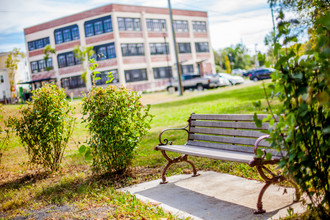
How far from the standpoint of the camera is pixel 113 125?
5.96m

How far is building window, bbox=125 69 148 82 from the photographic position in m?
48.2

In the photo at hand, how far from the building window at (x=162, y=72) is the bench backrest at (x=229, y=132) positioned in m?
45.0

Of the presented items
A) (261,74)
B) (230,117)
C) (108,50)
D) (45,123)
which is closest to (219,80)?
(261,74)

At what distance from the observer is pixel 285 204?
13.5ft

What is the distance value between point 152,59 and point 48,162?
44.1 meters

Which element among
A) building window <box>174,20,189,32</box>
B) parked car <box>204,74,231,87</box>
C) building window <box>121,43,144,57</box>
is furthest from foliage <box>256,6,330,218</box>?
building window <box>174,20,189,32</box>

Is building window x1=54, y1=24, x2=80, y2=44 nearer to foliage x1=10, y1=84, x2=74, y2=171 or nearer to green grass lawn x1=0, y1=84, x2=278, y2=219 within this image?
green grass lawn x1=0, y1=84, x2=278, y2=219

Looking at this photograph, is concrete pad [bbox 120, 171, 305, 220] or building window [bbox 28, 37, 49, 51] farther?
building window [bbox 28, 37, 49, 51]

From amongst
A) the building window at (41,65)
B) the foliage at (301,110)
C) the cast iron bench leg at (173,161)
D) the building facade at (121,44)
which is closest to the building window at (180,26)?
the building facade at (121,44)

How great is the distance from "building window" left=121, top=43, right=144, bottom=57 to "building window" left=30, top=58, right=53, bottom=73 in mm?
12719

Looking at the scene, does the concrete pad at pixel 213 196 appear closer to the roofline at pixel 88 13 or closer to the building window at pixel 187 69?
the roofline at pixel 88 13

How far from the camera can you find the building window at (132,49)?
158 feet

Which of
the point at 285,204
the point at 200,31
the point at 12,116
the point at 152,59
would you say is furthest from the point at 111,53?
the point at 285,204

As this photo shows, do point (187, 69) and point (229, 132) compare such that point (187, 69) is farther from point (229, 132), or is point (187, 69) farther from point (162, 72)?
point (229, 132)
